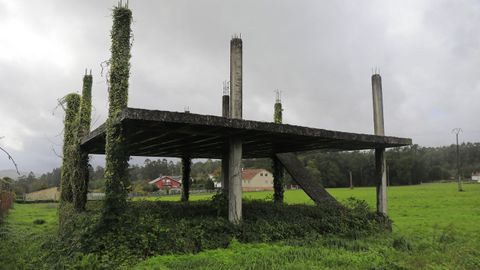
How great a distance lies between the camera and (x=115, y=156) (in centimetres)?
865

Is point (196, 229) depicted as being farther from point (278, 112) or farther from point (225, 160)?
point (278, 112)

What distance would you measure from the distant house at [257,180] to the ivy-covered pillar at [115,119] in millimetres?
70065

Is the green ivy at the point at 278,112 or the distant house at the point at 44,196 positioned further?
the distant house at the point at 44,196

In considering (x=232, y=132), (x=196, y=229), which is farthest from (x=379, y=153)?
(x=196, y=229)

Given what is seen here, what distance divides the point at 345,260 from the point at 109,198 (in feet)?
16.9

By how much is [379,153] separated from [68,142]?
456 inches

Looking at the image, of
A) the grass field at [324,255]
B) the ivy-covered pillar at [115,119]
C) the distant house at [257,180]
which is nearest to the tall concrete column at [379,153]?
the grass field at [324,255]

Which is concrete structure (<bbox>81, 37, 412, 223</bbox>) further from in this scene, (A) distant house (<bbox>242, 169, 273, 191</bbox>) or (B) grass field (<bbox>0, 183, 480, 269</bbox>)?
(A) distant house (<bbox>242, 169, 273, 191</bbox>)

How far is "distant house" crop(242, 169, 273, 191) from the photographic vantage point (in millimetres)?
79838

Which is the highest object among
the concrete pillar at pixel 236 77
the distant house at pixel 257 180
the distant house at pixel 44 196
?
the concrete pillar at pixel 236 77

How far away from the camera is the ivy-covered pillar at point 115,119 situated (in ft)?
27.9

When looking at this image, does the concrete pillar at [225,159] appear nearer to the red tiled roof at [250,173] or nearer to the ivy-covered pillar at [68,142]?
the ivy-covered pillar at [68,142]

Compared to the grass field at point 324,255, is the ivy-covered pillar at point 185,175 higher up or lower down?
higher up

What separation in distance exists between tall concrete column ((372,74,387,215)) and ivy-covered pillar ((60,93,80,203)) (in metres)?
11.1
